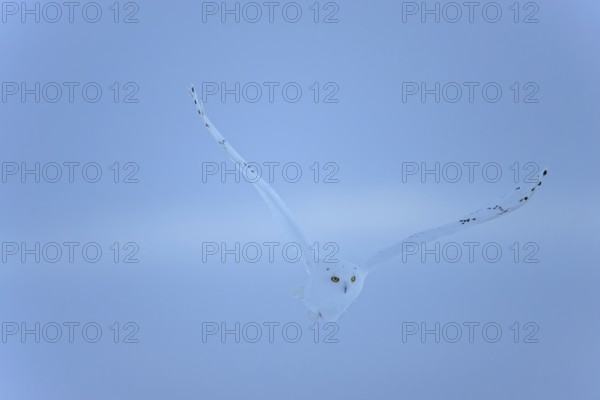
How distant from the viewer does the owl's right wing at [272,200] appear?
525 centimetres

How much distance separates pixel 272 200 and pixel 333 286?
85cm

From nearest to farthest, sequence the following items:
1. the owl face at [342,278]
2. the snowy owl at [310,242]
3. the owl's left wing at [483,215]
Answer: the owl face at [342,278]
the snowy owl at [310,242]
the owl's left wing at [483,215]

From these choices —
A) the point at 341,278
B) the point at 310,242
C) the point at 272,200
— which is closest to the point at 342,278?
the point at 341,278

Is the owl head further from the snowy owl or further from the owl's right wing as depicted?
the owl's right wing

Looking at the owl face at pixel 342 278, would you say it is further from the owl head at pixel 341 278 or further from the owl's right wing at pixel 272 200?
the owl's right wing at pixel 272 200

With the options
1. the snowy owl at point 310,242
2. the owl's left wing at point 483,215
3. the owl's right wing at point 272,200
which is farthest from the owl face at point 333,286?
the owl's left wing at point 483,215

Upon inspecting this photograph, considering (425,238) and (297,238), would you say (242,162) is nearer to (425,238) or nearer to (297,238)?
(297,238)

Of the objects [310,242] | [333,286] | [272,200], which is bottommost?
[333,286]

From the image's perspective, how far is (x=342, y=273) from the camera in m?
5.04

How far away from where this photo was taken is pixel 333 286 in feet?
16.7

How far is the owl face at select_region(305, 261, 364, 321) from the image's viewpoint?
5.05 meters

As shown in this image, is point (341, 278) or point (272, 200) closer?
point (341, 278)

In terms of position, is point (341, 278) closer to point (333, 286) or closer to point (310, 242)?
point (333, 286)

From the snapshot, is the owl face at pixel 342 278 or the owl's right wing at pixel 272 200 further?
the owl's right wing at pixel 272 200
